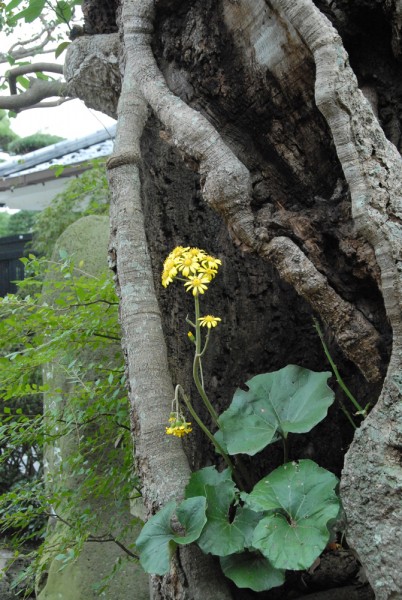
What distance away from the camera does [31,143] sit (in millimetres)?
9344

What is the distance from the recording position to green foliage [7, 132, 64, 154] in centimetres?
926

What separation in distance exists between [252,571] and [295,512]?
0.17 metres

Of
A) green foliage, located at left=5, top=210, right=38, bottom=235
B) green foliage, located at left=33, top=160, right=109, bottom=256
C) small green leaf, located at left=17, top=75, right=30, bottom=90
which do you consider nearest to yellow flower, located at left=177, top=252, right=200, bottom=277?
small green leaf, located at left=17, top=75, right=30, bottom=90

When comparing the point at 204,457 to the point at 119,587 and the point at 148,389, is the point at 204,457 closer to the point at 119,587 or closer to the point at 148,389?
the point at 148,389

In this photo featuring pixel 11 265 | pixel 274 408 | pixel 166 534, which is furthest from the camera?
pixel 11 265

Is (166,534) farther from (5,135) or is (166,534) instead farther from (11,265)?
(5,135)

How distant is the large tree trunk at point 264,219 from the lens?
140 cm

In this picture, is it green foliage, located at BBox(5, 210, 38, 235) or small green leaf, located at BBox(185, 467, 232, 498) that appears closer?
small green leaf, located at BBox(185, 467, 232, 498)

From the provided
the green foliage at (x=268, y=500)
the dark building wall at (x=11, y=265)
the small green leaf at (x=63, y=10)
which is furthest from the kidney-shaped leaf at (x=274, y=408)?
the dark building wall at (x=11, y=265)

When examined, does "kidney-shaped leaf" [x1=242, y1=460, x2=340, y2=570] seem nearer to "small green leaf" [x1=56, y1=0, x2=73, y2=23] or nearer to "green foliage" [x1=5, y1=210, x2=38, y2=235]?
"small green leaf" [x1=56, y1=0, x2=73, y2=23]

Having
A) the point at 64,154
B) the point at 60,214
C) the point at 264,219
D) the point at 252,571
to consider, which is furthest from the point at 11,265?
the point at 252,571

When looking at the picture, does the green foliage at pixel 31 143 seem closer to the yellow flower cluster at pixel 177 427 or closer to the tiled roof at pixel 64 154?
the tiled roof at pixel 64 154

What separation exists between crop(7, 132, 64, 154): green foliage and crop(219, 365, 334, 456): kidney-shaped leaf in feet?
27.2

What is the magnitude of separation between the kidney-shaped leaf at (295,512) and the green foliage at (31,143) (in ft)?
28.0
